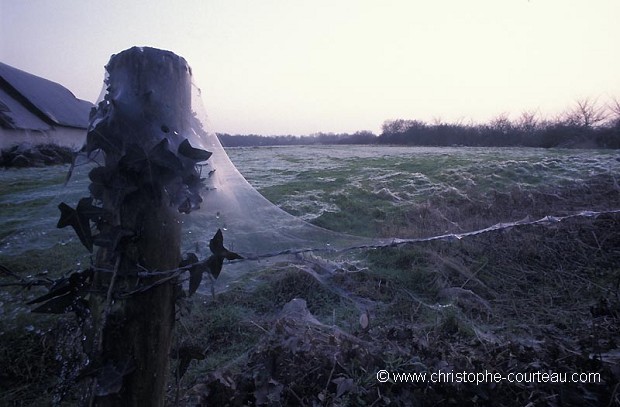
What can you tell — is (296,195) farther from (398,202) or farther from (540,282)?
(540,282)

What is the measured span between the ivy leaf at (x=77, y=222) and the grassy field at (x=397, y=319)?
51 cm

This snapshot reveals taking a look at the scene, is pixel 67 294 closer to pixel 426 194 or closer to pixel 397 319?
pixel 397 319

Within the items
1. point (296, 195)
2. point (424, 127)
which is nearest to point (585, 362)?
point (296, 195)

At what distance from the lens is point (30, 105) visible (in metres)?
23.8

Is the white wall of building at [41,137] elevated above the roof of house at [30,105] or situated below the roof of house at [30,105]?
below

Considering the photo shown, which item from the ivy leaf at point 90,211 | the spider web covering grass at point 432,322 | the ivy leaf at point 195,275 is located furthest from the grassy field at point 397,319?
the ivy leaf at point 90,211

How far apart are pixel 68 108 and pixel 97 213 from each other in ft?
112

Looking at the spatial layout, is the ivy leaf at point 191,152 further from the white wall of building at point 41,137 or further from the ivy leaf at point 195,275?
the white wall of building at point 41,137

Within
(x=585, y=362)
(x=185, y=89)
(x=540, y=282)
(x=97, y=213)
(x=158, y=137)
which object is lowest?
(x=540, y=282)

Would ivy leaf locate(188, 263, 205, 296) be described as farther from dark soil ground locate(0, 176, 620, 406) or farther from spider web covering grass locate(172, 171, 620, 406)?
spider web covering grass locate(172, 171, 620, 406)

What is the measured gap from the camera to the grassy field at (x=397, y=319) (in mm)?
2277

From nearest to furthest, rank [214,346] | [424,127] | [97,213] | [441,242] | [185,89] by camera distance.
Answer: [97,213] < [185,89] < [214,346] < [441,242] < [424,127]

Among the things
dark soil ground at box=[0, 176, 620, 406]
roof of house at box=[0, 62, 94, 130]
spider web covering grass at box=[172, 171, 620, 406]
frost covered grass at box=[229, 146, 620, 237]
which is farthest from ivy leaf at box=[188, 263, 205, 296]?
roof of house at box=[0, 62, 94, 130]

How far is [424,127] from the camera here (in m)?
51.6
